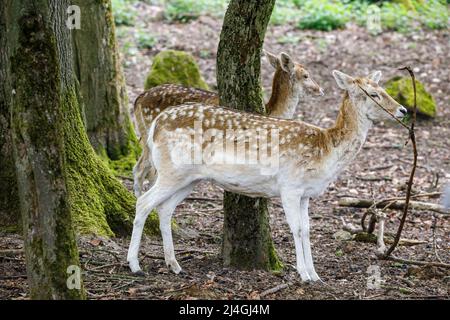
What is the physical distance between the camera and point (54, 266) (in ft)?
18.5

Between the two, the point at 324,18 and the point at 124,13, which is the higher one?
the point at 124,13

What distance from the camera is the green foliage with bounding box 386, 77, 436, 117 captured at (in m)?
14.8

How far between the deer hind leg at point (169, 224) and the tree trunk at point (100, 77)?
359 cm

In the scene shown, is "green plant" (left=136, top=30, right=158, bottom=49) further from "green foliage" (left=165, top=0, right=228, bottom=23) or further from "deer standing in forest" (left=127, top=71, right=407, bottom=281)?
"deer standing in forest" (left=127, top=71, right=407, bottom=281)

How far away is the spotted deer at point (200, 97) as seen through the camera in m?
9.89

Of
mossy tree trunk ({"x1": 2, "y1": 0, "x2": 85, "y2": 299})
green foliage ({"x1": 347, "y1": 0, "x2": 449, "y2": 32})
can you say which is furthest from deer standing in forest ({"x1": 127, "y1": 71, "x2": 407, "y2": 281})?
green foliage ({"x1": 347, "y1": 0, "x2": 449, "y2": 32})

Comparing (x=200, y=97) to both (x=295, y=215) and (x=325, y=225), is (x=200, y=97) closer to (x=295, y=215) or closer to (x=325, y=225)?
(x=325, y=225)

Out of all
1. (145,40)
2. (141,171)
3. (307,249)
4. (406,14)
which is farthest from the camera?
(406,14)

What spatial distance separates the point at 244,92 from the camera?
766cm

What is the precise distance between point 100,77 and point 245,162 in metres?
4.36

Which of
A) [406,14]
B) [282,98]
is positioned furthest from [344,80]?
[406,14]

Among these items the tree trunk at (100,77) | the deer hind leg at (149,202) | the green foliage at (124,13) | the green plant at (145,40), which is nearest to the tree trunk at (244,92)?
the deer hind leg at (149,202)
